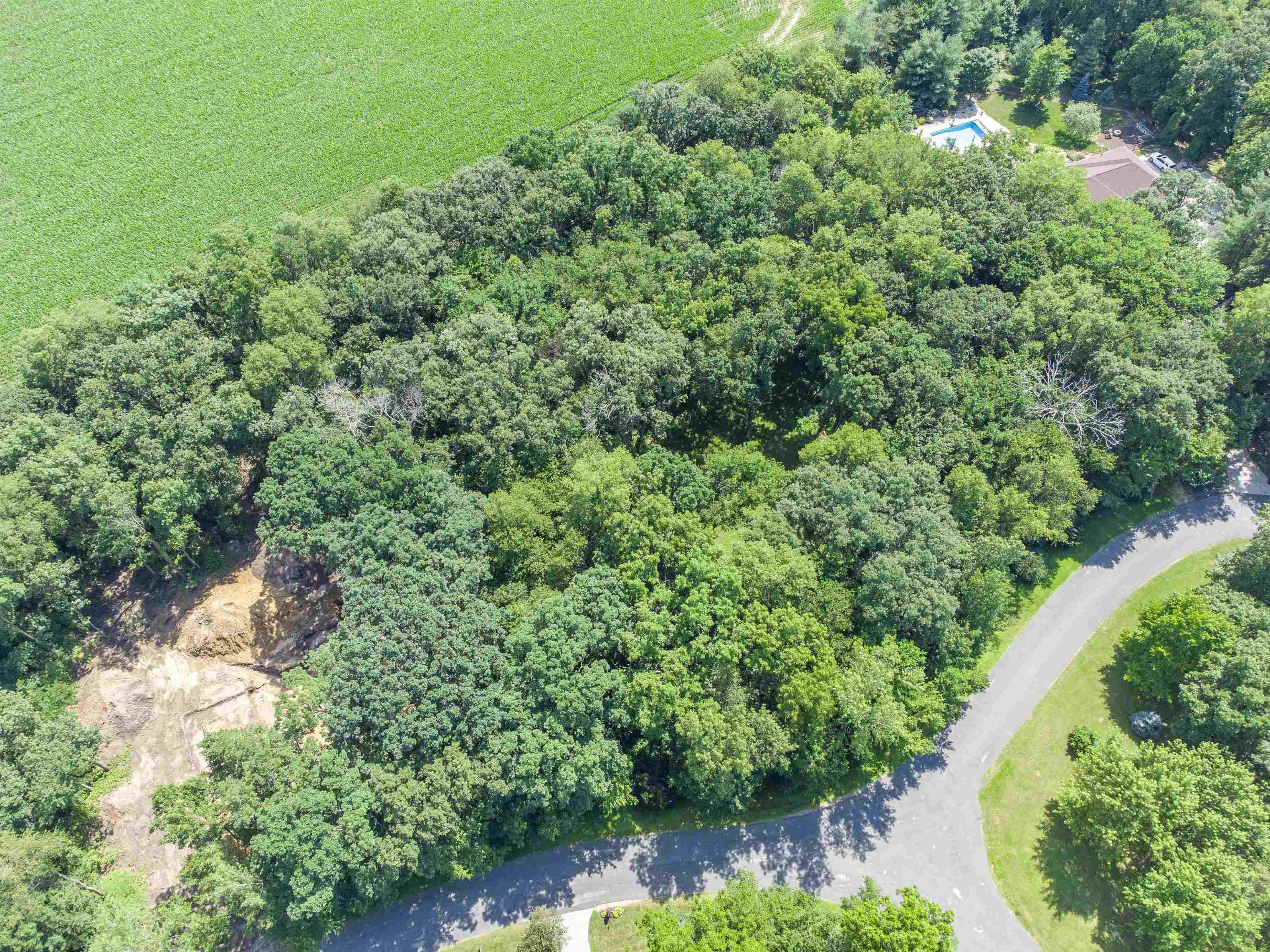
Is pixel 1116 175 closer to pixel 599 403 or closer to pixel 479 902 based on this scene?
pixel 599 403

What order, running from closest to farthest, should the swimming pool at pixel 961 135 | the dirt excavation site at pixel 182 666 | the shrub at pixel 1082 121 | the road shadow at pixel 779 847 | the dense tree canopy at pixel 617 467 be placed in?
1. the dense tree canopy at pixel 617 467
2. the road shadow at pixel 779 847
3. the dirt excavation site at pixel 182 666
4. the swimming pool at pixel 961 135
5. the shrub at pixel 1082 121

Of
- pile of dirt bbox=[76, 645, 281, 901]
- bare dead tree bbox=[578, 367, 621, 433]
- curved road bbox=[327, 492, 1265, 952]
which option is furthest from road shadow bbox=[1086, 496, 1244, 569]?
pile of dirt bbox=[76, 645, 281, 901]

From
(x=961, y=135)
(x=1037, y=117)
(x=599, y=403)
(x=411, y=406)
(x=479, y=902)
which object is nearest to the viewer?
(x=479, y=902)

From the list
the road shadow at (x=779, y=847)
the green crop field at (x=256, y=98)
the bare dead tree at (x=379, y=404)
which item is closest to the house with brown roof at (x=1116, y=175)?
the green crop field at (x=256, y=98)

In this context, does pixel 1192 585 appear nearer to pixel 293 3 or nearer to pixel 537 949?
pixel 537 949

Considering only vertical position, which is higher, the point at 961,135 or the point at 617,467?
the point at 961,135

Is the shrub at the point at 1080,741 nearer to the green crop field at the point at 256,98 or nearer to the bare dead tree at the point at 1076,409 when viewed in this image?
the bare dead tree at the point at 1076,409

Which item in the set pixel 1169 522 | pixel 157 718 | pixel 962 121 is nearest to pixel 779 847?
pixel 1169 522
